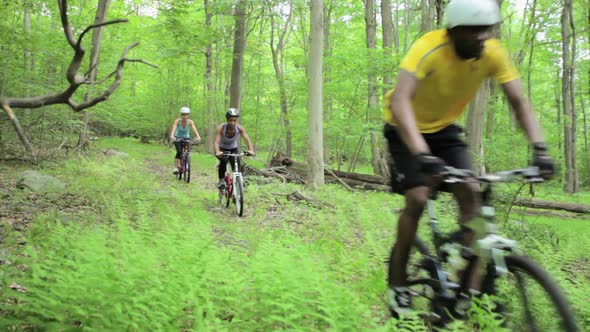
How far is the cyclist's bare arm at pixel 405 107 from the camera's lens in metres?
2.29

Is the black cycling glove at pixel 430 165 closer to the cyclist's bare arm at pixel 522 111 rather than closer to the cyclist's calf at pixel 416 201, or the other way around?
the cyclist's calf at pixel 416 201

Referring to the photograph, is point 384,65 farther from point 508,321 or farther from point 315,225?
point 508,321

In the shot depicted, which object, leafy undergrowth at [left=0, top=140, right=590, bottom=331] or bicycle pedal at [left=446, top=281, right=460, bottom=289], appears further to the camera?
bicycle pedal at [left=446, top=281, right=460, bottom=289]

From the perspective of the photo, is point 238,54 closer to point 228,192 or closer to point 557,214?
point 228,192

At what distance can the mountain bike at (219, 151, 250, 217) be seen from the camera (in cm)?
750

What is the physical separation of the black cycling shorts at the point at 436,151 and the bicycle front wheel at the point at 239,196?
492cm

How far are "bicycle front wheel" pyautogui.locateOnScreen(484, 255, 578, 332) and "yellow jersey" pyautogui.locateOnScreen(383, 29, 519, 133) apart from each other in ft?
3.45

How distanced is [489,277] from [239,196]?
5.63m

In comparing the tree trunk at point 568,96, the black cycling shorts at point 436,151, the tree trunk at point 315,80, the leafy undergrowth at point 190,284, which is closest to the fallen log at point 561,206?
the leafy undergrowth at point 190,284

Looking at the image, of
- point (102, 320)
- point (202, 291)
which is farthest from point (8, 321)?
point (202, 291)

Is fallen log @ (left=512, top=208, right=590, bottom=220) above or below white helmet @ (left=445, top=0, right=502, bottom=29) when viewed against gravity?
below

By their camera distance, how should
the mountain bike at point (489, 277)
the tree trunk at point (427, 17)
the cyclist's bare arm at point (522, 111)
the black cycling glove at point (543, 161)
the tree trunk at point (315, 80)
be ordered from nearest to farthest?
the mountain bike at point (489, 277)
the black cycling glove at point (543, 161)
the cyclist's bare arm at point (522, 111)
the tree trunk at point (315, 80)
the tree trunk at point (427, 17)

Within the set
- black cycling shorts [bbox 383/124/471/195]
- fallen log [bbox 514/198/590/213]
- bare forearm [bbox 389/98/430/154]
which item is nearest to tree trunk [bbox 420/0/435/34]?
fallen log [bbox 514/198/590/213]

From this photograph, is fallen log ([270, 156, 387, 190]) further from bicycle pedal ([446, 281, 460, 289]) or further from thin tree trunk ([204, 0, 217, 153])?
bicycle pedal ([446, 281, 460, 289])
